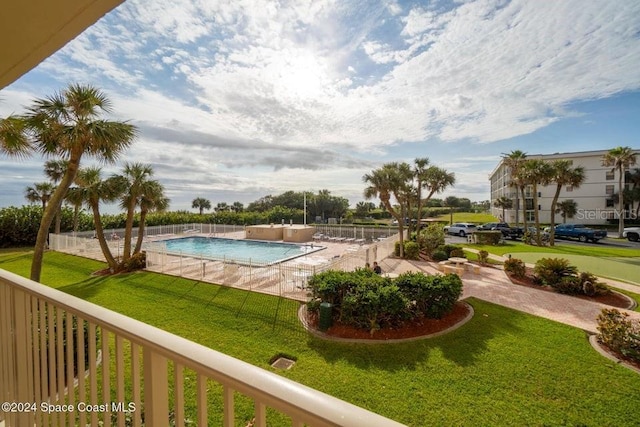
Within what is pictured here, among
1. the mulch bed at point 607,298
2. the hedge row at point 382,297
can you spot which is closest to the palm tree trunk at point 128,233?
the hedge row at point 382,297

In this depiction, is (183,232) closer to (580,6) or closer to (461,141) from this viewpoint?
(461,141)

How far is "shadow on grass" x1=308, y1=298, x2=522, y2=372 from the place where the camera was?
5.87m

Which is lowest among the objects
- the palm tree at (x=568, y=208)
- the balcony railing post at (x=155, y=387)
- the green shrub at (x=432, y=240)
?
the green shrub at (x=432, y=240)

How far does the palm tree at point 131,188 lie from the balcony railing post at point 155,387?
1522cm

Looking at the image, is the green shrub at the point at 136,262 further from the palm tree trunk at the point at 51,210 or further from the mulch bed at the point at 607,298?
the mulch bed at the point at 607,298

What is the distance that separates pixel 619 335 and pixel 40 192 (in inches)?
1352

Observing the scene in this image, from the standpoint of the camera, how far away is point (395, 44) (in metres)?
5.52

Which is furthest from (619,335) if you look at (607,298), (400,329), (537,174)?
(537,174)

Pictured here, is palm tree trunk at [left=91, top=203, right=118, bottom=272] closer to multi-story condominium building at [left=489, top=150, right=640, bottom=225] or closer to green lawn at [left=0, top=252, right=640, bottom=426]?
green lawn at [left=0, top=252, right=640, bottom=426]

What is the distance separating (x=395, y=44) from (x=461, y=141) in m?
15.6

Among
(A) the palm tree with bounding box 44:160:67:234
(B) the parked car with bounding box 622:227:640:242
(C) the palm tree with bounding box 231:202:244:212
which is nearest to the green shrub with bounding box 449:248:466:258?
(B) the parked car with bounding box 622:227:640:242

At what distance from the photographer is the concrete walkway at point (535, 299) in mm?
8250

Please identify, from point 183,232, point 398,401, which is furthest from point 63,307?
point 183,232

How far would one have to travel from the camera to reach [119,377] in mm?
1334
